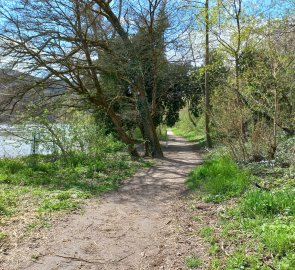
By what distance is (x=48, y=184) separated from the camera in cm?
922

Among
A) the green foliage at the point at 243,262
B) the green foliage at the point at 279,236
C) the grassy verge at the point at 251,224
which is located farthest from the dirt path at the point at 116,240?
the green foliage at the point at 279,236

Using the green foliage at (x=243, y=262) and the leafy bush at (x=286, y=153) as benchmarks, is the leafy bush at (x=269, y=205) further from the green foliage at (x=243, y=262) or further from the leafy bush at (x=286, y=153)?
the leafy bush at (x=286, y=153)

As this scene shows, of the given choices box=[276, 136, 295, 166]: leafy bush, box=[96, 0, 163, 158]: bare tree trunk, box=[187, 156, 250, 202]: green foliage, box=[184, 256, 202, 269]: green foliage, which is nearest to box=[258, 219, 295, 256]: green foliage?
box=[184, 256, 202, 269]: green foliage

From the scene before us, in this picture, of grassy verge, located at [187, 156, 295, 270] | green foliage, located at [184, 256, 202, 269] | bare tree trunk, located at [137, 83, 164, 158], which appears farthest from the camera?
bare tree trunk, located at [137, 83, 164, 158]

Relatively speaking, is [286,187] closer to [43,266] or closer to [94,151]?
[43,266]

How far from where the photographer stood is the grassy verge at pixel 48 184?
6.12 metres

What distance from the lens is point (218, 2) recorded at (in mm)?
12422

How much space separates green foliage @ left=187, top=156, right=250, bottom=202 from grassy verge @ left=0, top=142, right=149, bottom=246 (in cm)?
233

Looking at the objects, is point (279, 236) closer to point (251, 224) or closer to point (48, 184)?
point (251, 224)

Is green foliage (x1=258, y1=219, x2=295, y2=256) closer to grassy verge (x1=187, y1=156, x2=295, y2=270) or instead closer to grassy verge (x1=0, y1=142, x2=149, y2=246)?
grassy verge (x1=187, y1=156, x2=295, y2=270)

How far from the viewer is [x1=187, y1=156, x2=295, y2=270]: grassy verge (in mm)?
3797

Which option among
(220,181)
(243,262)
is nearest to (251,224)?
(243,262)

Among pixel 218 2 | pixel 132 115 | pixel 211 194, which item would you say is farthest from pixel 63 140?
pixel 218 2

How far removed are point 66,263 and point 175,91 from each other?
19.8 meters
